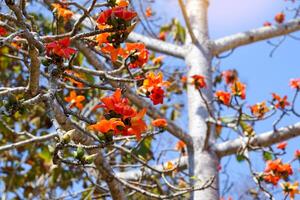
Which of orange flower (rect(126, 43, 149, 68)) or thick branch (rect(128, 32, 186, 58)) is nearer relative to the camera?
orange flower (rect(126, 43, 149, 68))

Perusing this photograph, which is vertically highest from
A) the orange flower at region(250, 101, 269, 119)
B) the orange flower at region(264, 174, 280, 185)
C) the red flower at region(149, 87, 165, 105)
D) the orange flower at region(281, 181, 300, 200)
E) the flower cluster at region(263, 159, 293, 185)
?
the orange flower at region(250, 101, 269, 119)

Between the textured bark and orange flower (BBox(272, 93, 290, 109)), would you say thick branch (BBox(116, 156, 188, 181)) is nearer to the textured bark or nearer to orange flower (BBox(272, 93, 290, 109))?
orange flower (BBox(272, 93, 290, 109))

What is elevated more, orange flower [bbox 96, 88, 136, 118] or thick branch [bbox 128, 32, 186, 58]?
thick branch [bbox 128, 32, 186, 58]

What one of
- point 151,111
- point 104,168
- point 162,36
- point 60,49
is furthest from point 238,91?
point 162,36

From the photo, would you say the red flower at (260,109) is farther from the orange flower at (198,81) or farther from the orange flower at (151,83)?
the orange flower at (151,83)

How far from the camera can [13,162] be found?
5109 mm

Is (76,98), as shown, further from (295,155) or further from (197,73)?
(295,155)

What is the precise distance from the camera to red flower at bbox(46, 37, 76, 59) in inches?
59.9

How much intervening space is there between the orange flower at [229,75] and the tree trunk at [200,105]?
0.89 metres

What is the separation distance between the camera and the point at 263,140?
3.41 metres

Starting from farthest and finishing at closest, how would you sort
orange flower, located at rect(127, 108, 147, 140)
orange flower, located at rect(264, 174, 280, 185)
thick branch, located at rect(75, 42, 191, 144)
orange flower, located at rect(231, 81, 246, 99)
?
orange flower, located at rect(264, 174, 280, 185) → orange flower, located at rect(231, 81, 246, 99) → thick branch, located at rect(75, 42, 191, 144) → orange flower, located at rect(127, 108, 147, 140)

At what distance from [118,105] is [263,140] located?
88.1 inches

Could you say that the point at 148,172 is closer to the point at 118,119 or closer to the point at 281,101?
the point at 281,101

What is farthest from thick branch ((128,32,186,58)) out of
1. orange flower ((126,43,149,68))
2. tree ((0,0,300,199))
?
orange flower ((126,43,149,68))
